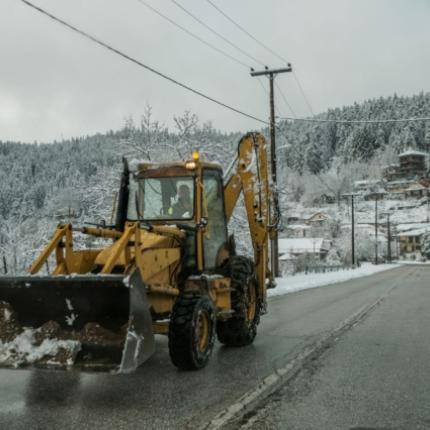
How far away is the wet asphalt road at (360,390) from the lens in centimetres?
478

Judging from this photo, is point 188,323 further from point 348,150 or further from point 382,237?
point 348,150

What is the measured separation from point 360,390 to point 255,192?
458 centimetres

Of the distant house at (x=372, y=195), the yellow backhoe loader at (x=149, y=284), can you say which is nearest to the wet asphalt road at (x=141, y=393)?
the yellow backhoe loader at (x=149, y=284)

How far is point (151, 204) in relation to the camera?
802 cm

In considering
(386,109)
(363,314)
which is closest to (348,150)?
(386,109)

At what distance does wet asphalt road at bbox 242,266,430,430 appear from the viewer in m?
4.78

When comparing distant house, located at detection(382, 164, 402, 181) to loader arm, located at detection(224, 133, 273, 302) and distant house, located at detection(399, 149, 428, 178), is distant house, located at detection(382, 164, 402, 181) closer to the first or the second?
distant house, located at detection(399, 149, 428, 178)

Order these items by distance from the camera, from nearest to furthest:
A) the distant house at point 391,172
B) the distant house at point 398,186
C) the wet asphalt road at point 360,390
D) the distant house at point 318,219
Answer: the wet asphalt road at point 360,390 → the distant house at point 318,219 → the distant house at point 398,186 → the distant house at point 391,172

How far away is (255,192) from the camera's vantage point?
9773 millimetres

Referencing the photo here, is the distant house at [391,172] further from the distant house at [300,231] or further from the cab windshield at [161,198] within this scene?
the cab windshield at [161,198]

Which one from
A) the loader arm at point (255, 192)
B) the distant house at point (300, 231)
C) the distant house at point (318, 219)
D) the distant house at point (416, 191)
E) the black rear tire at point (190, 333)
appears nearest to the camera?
the black rear tire at point (190, 333)

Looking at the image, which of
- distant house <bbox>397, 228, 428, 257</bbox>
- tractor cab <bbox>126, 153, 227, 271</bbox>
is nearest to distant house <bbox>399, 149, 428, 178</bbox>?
distant house <bbox>397, 228, 428, 257</bbox>

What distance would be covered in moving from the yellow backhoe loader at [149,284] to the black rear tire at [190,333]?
0.01 meters

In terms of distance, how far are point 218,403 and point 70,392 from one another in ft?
5.07
